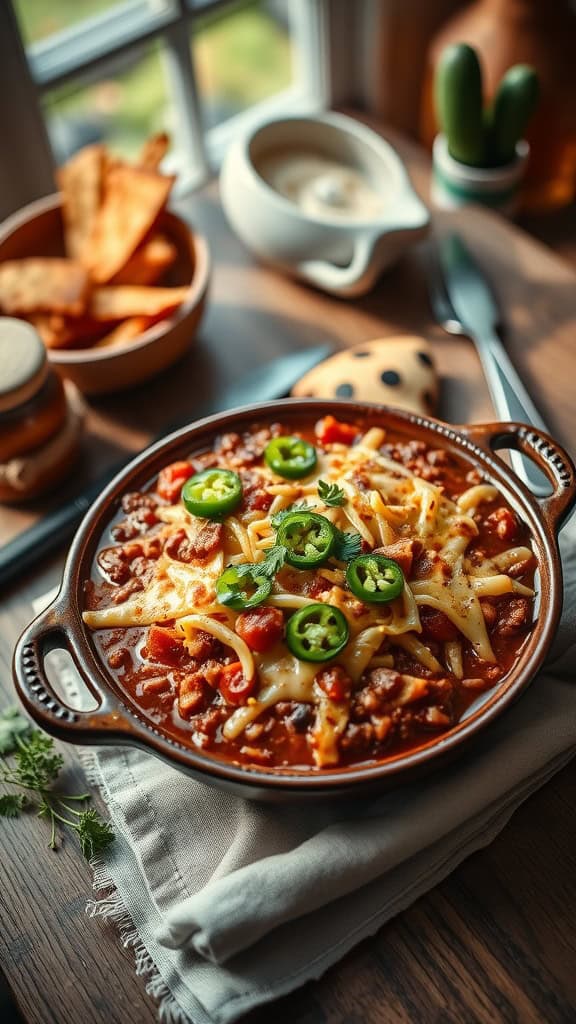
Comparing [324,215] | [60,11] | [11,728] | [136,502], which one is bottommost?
[11,728]

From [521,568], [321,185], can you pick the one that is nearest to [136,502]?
[521,568]

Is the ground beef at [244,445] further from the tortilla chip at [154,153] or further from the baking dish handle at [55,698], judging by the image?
the tortilla chip at [154,153]

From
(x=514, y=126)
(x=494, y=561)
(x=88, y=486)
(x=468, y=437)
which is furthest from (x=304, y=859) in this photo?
(x=514, y=126)

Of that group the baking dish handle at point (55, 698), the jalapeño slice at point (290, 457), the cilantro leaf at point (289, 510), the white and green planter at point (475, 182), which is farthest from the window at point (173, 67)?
Result: the baking dish handle at point (55, 698)

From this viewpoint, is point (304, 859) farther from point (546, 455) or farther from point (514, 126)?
point (514, 126)

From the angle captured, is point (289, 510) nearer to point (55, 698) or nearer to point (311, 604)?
point (311, 604)

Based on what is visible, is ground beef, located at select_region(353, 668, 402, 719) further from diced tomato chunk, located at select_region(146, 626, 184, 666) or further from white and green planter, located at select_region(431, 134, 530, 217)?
white and green planter, located at select_region(431, 134, 530, 217)
